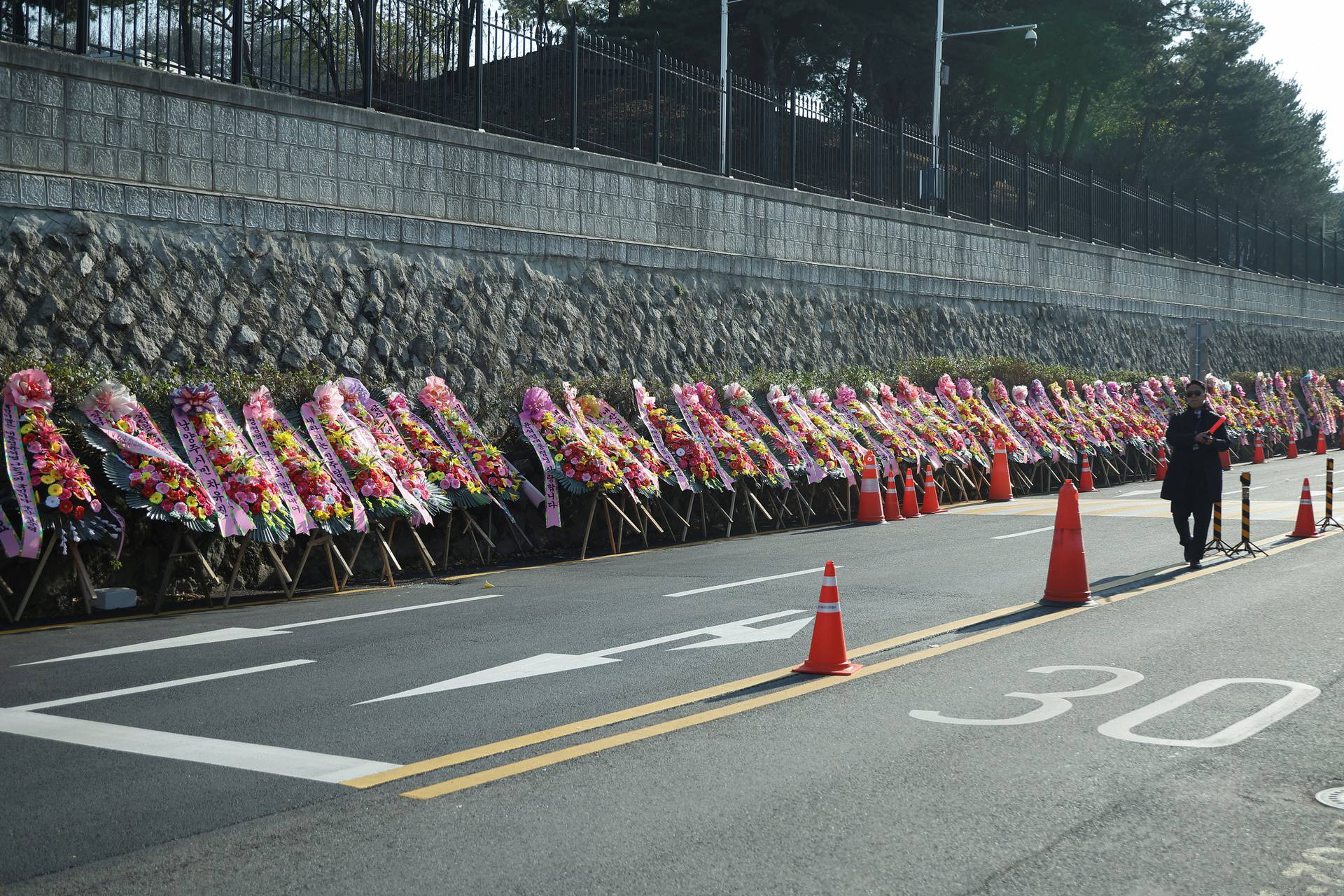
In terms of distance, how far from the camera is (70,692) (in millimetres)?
7965

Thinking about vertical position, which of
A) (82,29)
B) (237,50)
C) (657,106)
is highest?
(657,106)

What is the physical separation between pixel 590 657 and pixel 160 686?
→ 2655 millimetres

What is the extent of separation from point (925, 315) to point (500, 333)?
13532 millimetres

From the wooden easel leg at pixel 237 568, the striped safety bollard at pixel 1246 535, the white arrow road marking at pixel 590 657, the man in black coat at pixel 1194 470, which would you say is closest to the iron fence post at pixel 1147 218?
the striped safety bollard at pixel 1246 535

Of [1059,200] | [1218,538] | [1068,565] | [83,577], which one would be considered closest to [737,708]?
[1068,565]

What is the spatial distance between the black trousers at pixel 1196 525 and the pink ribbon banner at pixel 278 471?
850 centimetres

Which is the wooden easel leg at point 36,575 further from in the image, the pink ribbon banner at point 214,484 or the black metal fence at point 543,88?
the black metal fence at point 543,88

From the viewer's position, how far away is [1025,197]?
35.5 meters

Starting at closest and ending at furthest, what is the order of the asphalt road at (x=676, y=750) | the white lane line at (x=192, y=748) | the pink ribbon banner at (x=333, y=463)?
the asphalt road at (x=676, y=750), the white lane line at (x=192, y=748), the pink ribbon banner at (x=333, y=463)

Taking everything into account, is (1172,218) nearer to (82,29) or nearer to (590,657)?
(82,29)

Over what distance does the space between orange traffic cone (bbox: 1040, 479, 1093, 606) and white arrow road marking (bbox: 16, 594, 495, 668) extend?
16.8 ft

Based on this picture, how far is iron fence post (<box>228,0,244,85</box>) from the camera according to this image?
634 inches

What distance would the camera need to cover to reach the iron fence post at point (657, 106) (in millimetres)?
22672

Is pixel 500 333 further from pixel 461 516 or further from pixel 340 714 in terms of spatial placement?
pixel 340 714
